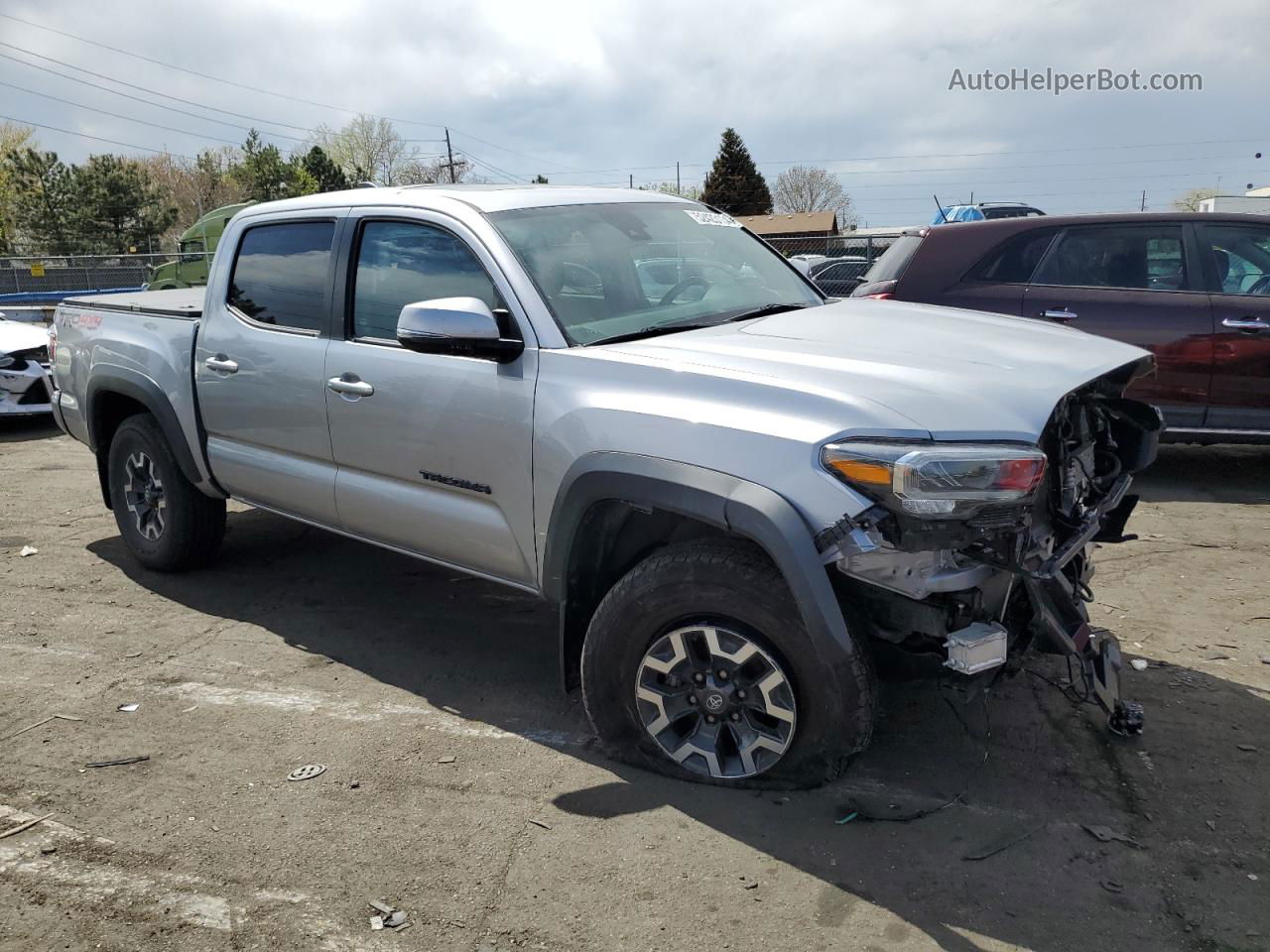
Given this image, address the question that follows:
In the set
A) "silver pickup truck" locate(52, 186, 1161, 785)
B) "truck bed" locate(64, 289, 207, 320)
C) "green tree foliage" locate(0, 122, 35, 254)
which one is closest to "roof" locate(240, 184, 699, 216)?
"silver pickup truck" locate(52, 186, 1161, 785)

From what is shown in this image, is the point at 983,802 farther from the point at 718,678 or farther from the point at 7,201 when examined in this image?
the point at 7,201

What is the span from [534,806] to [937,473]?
1.62 metres

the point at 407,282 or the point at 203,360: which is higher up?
the point at 407,282

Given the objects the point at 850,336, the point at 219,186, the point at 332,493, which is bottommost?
the point at 332,493

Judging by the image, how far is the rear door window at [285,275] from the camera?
Result: 173 inches

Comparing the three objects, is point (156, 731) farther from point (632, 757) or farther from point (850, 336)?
point (850, 336)

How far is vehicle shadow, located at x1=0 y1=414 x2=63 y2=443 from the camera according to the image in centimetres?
984

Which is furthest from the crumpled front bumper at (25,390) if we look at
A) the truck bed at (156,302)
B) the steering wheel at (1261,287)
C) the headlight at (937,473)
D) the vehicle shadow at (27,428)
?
the steering wheel at (1261,287)

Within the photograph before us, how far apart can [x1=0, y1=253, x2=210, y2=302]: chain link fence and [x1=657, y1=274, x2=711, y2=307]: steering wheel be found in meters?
23.2

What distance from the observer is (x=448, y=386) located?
372 centimetres

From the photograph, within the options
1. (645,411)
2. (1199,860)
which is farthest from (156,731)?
(1199,860)

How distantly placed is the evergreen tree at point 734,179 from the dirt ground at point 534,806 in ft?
175

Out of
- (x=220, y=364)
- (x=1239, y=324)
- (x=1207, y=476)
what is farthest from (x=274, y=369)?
(x=1207, y=476)

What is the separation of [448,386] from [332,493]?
3.00ft
